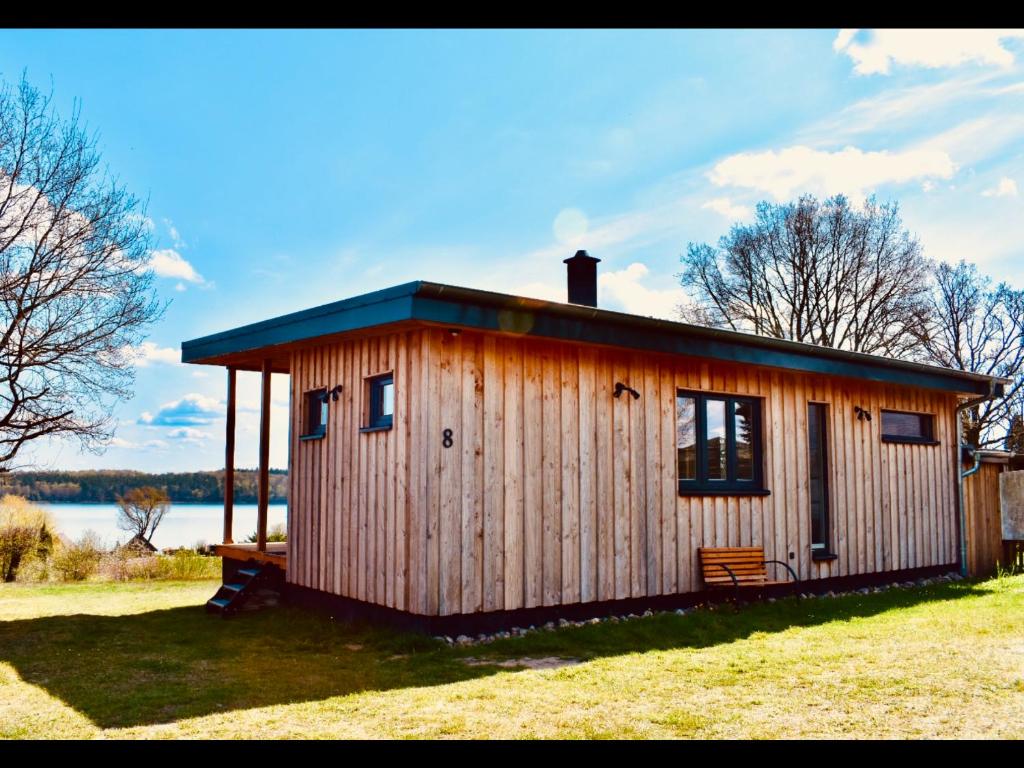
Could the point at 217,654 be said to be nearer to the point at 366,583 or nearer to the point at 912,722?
the point at 366,583

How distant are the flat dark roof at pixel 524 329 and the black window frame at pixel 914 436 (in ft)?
2.24

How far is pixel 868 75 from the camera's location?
10945 millimetres

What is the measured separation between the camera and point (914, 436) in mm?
12180

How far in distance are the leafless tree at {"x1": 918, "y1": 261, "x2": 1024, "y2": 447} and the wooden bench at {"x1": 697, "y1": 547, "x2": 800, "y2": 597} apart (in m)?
15.9

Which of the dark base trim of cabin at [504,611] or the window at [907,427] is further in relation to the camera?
the window at [907,427]

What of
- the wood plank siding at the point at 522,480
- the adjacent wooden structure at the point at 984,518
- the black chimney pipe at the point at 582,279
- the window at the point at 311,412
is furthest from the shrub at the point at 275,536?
the adjacent wooden structure at the point at 984,518

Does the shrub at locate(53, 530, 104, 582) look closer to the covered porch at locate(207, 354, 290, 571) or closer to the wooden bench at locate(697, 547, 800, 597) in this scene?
the covered porch at locate(207, 354, 290, 571)

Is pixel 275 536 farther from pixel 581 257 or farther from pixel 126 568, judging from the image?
pixel 581 257

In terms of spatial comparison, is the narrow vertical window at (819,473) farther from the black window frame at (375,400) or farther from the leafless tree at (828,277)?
the leafless tree at (828,277)

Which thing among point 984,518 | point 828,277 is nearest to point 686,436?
point 984,518

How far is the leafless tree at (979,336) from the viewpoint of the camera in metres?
22.7

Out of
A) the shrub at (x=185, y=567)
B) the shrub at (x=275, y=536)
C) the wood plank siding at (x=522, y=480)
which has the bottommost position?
the shrub at (x=185, y=567)

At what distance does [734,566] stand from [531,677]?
13.5 feet

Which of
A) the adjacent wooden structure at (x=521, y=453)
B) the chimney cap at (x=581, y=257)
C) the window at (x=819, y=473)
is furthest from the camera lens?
the window at (x=819, y=473)
